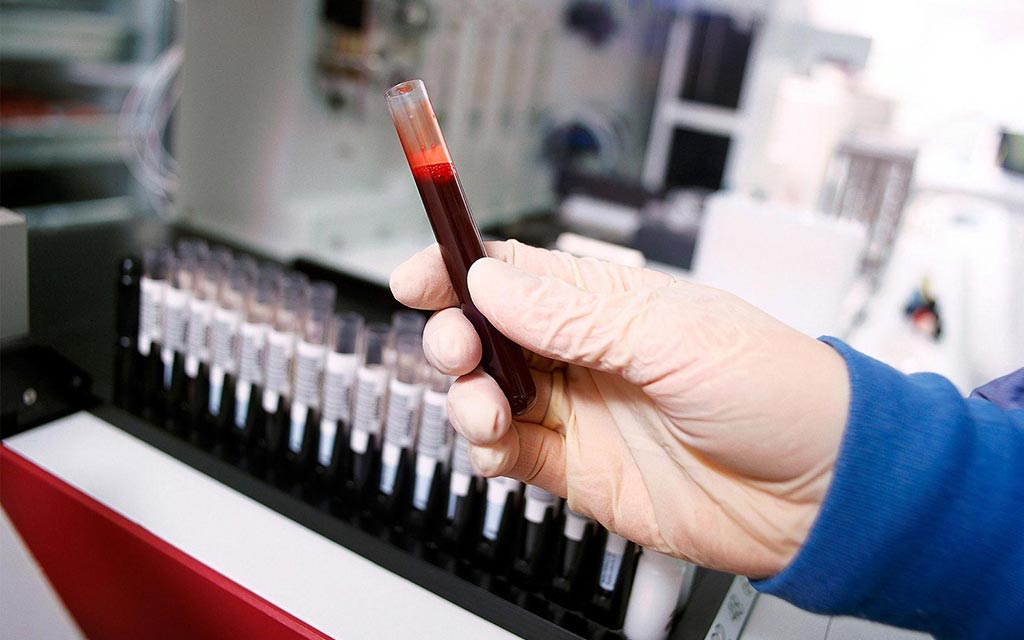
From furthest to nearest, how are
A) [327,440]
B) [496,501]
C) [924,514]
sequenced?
[327,440] → [496,501] → [924,514]

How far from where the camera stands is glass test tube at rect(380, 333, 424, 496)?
0.92 metres

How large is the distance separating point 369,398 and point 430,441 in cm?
10

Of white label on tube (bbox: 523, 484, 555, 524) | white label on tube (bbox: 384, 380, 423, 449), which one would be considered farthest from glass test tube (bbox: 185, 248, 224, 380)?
white label on tube (bbox: 523, 484, 555, 524)

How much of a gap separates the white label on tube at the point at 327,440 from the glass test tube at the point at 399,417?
7cm

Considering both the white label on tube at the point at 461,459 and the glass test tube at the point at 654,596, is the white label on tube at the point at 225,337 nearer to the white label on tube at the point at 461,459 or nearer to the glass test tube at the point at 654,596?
the white label on tube at the point at 461,459

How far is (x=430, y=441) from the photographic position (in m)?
0.91

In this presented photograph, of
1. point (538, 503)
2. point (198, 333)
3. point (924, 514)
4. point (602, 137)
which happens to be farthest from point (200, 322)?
point (602, 137)

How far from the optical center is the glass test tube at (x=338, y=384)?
971mm

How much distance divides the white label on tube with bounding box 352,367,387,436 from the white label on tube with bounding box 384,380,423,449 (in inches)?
0.8

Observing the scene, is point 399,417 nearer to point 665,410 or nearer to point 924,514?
point 665,410

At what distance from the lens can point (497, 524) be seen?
2.90 feet

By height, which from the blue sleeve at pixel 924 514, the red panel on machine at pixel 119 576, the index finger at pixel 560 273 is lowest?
the red panel on machine at pixel 119 576

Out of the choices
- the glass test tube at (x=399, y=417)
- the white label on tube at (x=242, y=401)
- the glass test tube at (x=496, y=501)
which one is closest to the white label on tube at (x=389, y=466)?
the glass test tube at (x=399, y=417)

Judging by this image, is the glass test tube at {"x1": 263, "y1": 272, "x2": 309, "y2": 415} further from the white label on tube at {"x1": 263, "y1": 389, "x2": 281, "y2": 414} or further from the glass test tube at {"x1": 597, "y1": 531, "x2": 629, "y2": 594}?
the glass test tube at {"x1": 597, "y1": 531, "x2": 629, "y2": 594}
